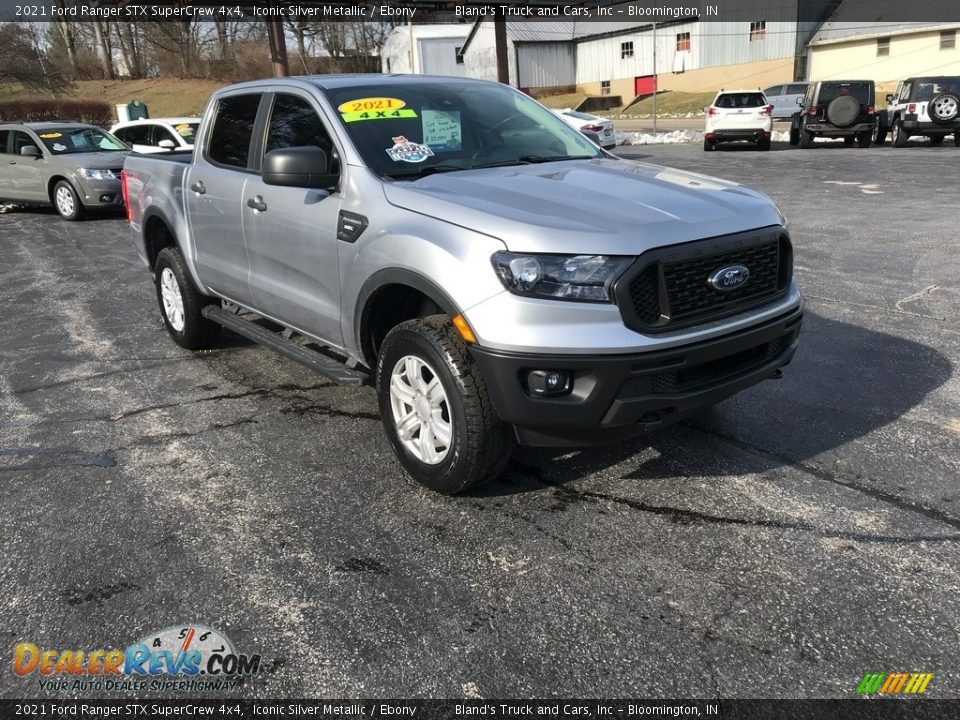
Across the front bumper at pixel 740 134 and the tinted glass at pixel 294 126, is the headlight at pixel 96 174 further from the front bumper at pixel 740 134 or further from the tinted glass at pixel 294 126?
the front bumper at pixel 740 134

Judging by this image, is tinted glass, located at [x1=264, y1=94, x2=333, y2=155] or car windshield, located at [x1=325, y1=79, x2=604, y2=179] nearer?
car windshield, located at [x1=325, y1=79, x2=604, y2=179]

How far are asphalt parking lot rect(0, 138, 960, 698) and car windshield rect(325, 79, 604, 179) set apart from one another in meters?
1.50

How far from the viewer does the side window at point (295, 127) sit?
4215 millimetres

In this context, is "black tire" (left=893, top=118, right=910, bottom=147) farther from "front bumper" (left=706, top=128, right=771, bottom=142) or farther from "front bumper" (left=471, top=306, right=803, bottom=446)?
"front bumper" (left=471, top=306, right=803, bottom=446)

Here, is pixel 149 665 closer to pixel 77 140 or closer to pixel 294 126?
pixel 294 126

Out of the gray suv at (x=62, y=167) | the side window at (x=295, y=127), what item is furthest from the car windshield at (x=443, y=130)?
the gray suv at (x=62, y=167)

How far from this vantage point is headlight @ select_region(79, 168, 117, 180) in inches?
535

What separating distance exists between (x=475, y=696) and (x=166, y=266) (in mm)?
4534

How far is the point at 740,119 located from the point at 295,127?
19458 mm

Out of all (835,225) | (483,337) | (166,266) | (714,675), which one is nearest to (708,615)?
(714,675)

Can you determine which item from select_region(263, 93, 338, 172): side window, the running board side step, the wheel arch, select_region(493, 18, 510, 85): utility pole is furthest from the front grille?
select_region(493, 18, 510, 85): utility pole

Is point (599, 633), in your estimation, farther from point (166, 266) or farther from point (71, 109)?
point (71, 109)

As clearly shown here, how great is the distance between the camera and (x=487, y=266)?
3131 mm

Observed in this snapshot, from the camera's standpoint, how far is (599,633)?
2.69 m
